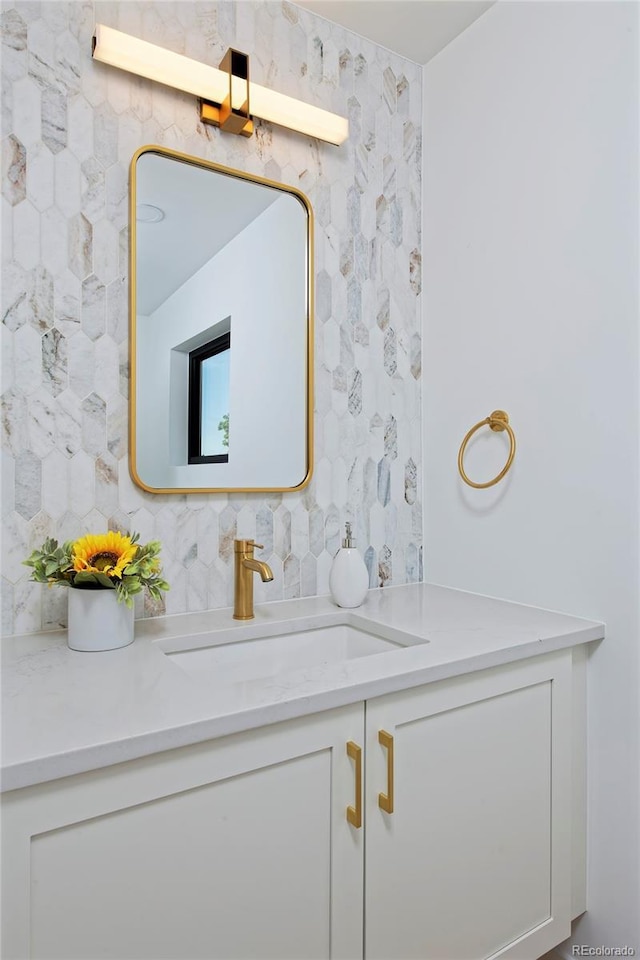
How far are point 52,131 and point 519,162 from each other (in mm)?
1111

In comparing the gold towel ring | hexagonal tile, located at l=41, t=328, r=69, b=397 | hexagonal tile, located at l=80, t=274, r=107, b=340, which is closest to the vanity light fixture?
hexagonal tile, located at l=80, t=274, r=107, b=340

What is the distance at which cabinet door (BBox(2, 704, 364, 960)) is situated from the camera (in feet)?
2.46

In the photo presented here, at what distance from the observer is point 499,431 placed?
1.60m

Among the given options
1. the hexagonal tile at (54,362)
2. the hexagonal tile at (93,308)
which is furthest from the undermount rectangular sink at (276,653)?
the hexagonal tile at (93,308)

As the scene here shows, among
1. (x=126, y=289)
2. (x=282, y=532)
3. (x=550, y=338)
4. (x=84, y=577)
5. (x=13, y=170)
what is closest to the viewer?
(x=84, y=577)

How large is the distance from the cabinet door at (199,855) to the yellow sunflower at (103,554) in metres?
0.41

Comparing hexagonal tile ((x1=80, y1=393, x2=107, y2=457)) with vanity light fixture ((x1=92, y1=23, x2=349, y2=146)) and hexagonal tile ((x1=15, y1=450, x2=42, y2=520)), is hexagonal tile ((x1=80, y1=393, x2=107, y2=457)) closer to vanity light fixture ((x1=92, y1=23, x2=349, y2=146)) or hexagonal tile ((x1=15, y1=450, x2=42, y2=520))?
hexagonal tile ((x1=15, y1=450, x2=42, y2=520))

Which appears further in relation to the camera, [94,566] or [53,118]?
[53,118]

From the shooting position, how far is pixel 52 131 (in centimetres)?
127

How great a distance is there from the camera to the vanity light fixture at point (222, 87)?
4.20 feet

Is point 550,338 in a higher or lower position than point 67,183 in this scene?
lower

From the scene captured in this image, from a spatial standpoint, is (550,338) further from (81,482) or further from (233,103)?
(81,482)

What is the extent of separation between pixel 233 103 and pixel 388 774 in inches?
58.2

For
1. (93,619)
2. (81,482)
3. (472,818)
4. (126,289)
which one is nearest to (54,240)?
(126,289)
